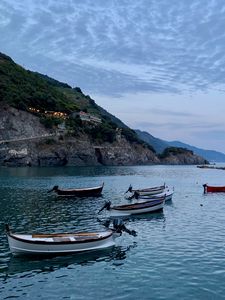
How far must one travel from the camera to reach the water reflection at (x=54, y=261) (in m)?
24.8

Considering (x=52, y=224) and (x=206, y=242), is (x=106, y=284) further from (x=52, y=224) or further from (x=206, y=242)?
(x=52, y=224)

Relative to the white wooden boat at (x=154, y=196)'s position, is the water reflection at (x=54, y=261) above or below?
below

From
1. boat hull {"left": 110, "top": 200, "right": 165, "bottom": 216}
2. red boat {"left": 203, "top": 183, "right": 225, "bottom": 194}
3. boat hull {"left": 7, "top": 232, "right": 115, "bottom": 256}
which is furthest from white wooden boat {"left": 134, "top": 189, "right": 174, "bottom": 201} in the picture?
boat hull {"left": 7, "top": 232, "right": 115, "bottom": 256}

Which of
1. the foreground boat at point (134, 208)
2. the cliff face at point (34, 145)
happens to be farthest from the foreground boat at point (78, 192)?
the cliff face at point (34, 145)

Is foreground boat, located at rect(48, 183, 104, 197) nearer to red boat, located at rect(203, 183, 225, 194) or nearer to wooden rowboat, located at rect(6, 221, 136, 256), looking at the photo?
red boat, located at rect(203, 183, 225, 194)

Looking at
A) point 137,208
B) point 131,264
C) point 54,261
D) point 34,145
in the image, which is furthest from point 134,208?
point 34,145

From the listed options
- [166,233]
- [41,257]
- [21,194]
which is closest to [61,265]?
[41,257]

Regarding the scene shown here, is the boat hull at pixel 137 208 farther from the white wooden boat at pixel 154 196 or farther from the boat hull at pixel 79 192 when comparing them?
the boat hull at pixel 79 192

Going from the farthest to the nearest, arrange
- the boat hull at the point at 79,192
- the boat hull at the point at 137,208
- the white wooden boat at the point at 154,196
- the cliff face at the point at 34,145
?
the cliff face at the point at 34,145 → the boat hull at the point at 79,192 → the white wooden boat at the point at 154,196 → the boat hull at the point at 137,208

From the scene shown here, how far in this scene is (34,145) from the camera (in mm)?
154875

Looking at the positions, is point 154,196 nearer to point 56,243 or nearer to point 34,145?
point 56,243

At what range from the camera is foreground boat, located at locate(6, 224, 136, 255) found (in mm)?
27328

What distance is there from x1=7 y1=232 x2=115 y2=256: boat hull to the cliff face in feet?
400

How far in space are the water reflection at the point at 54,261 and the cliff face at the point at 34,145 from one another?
402 ft
